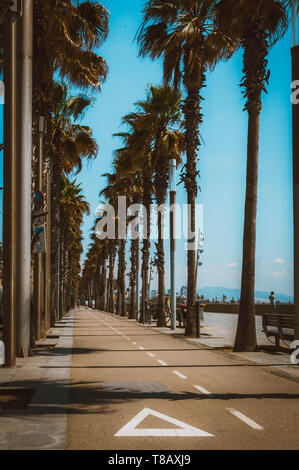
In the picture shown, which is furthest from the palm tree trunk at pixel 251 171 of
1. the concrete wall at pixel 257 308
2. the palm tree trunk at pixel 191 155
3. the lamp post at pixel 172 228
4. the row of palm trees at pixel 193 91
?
the concrete wall at pixel 257 308

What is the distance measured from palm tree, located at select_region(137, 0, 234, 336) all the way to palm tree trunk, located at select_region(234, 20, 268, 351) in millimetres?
4738

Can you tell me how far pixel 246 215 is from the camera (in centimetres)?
1730

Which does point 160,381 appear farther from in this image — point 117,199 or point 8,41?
point 117,199

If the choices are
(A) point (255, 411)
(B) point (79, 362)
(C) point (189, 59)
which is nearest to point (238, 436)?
(A) point (255, 411)

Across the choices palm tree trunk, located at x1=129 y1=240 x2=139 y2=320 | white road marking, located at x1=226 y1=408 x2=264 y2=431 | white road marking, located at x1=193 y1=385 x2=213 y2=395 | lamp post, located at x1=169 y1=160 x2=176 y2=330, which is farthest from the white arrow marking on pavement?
palm tree trunk, located at x1=129 y1=240 x2=139 y2=320

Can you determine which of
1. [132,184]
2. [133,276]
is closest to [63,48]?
[132,184]

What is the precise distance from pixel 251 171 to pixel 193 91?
26.1ft

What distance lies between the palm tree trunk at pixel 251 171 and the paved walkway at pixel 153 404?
1.19m

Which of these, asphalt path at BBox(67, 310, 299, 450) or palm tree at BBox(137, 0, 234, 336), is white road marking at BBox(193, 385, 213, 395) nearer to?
asphalt path at BBox(67, 310, 299, 450)

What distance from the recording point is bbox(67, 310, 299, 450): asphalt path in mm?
6637

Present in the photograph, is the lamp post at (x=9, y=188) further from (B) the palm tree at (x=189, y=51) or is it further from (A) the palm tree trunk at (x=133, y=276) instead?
(A) the palm tree trunk at (x=133, y=276)

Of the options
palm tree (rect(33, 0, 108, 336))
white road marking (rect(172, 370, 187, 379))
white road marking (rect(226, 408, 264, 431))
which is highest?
palm tree (rect(33, 0, 108, 336))

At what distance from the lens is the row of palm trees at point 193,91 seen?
56.0 feet
